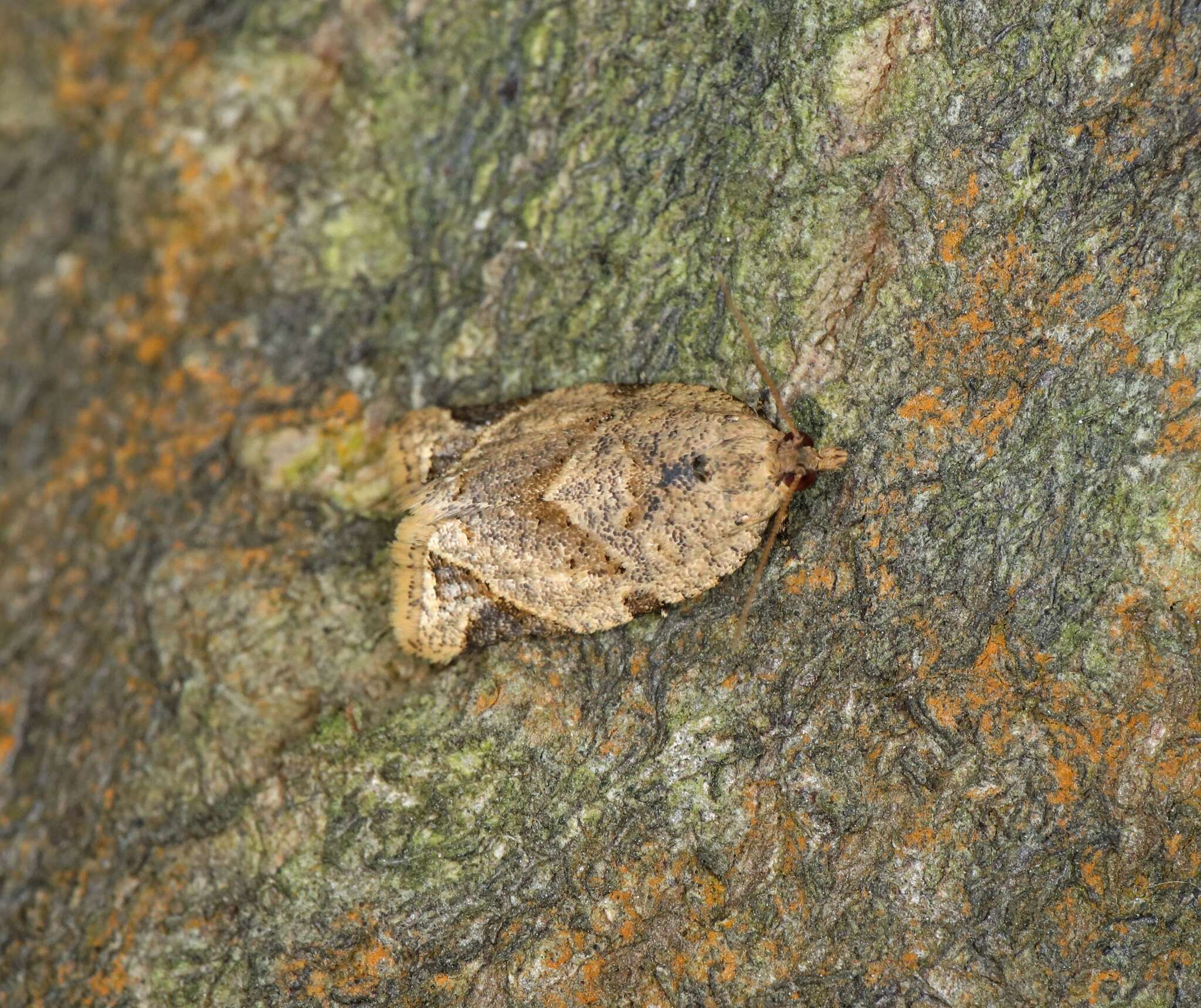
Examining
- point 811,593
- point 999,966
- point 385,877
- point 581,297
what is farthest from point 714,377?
point 999,966

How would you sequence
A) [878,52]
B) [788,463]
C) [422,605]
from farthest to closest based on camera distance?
[422,605]
[788,463]
[878,52]

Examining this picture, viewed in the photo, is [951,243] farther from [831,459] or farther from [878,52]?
[831,459]

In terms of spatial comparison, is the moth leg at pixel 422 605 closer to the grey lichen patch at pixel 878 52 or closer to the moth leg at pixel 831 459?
the moth leg at pixel 831 459

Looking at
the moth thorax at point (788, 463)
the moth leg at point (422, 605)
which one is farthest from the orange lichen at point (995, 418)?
the moth leg at point (422, 605)

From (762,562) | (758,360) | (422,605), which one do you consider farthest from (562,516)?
(758,360)

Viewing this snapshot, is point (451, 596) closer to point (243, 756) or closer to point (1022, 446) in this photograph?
point (243, 756)

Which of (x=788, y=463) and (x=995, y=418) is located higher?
(x=995, y=418)

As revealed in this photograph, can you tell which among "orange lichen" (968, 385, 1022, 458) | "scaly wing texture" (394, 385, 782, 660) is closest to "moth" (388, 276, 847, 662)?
"scaly wing texture" (394, 385, 782, 660)

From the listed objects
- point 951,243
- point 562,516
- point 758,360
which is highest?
point 951,243
